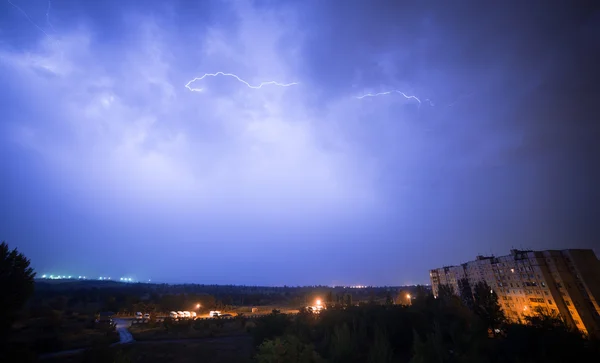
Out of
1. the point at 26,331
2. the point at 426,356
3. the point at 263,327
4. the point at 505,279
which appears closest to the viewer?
the point at 426,356

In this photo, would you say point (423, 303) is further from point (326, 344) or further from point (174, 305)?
point (174, 305)

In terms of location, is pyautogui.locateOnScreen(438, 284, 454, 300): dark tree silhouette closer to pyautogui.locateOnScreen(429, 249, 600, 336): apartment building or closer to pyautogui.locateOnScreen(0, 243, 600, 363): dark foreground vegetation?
pyautogui.locateOnScreen(0, 243, 600, 363): dark foreground vegetation

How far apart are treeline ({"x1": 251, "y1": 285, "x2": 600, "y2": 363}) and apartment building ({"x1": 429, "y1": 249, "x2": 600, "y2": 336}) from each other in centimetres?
1851

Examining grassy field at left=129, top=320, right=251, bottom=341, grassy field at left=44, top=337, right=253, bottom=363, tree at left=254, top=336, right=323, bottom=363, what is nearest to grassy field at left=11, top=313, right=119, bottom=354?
grassy field at left=44, top=337, right=253, bottom=363

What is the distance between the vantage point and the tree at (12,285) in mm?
19531

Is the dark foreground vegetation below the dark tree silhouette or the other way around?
below

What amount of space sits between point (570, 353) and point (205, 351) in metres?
29.7

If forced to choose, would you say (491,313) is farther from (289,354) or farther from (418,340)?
(289,354)

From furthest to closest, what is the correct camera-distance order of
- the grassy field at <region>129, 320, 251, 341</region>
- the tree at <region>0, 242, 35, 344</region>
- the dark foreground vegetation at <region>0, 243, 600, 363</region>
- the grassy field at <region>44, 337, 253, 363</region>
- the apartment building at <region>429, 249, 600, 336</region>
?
1. the apartment building at <region>429, 249, 600, 336</region>
2. the grassy field at <region>129, 320, 251, 341</region>
3. the grassy field at <region>44, 337, 253, 363</region>
4. the tree at <region>0, 242, 35, 344</region>
5. the dark foreground vegetation at <region>0, 243, 600, 363</region>

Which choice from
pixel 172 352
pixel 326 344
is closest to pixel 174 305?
pixel 172 352

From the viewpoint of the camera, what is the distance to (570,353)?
1825 cm

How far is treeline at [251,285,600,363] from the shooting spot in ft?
47.4

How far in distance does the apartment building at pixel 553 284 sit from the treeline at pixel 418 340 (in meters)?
18.5

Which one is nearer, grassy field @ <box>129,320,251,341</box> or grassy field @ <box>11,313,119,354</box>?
grassy field @ <box>11,313,119,354</box>
